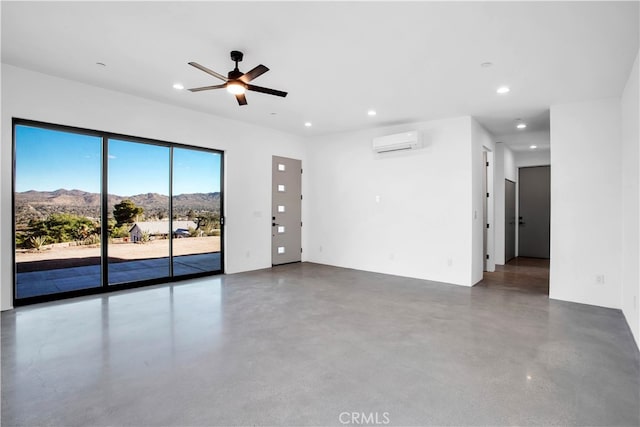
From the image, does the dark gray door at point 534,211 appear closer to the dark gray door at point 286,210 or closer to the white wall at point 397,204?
the white wall at point 397,204

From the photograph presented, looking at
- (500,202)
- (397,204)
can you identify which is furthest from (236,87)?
(500,202)

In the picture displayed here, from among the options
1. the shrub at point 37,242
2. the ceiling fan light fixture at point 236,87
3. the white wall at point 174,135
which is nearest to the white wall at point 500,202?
the white wall at point 174,135

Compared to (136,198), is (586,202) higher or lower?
lower

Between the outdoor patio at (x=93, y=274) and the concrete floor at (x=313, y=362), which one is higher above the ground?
the outdoor patio at (x=93, y=274)

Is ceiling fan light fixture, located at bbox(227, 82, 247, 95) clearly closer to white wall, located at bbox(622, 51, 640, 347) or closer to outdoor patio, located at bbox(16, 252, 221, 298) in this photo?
outdoor patio, located at bbox(16, 252, 221, 298)

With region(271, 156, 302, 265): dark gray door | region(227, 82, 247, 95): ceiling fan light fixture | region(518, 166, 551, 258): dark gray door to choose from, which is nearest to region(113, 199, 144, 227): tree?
region(271, 156, 302, 265): dark gray door

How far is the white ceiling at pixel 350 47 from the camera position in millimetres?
2525

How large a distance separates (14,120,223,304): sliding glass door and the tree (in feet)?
0.05

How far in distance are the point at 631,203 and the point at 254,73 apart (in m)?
4.27

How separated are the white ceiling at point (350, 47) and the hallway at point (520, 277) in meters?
2.84

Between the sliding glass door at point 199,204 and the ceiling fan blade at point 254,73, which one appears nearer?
the ceiling fan blade at point 254,73

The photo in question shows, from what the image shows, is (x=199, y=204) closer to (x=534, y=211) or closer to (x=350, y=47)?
(x=350, y=47)

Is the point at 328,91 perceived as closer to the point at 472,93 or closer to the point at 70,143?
the point at 472,93

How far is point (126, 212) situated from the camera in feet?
16.7
